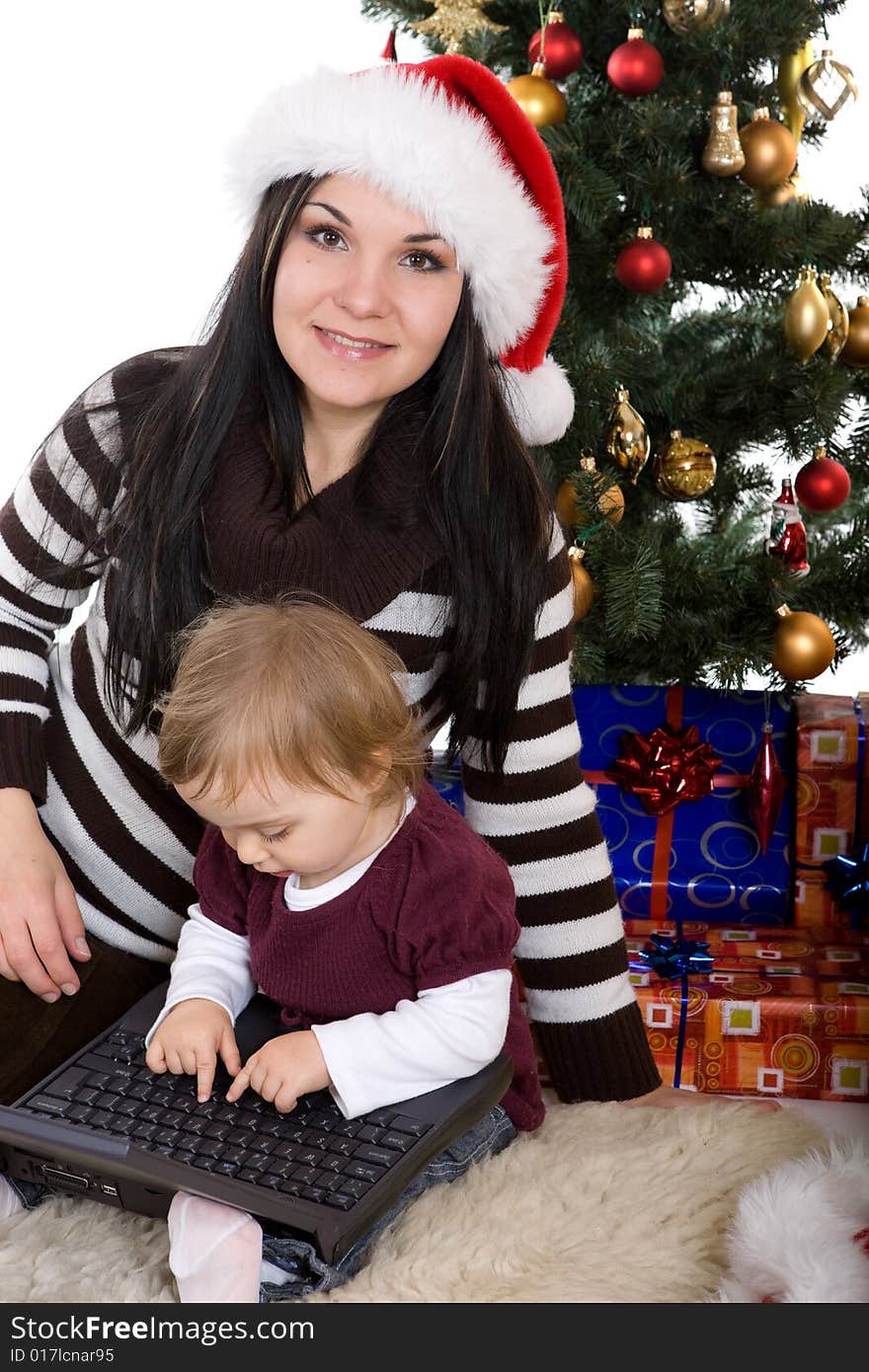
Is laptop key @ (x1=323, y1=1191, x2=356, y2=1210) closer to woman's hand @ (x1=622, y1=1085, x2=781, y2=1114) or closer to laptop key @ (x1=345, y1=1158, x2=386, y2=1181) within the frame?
laptop key @ (x1=345, y1=1158, x2=386, y2=1181)

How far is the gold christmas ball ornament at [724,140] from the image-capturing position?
1639 mm

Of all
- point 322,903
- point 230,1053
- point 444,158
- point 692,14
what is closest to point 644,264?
point 692,14

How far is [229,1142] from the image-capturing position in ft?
3.23

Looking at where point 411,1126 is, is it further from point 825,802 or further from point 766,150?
point 766,150

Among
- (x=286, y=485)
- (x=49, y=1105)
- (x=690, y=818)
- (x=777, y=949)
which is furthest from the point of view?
(x=690, y=818)

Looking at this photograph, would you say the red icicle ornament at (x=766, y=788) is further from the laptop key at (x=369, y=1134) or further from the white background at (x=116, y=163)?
the laptop key at (x=369, y=1134)

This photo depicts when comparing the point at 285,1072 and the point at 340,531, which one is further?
the point at 340,531

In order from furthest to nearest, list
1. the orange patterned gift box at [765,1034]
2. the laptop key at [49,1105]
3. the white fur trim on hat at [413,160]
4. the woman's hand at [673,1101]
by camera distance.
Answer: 1. the orange patterned gift box at [765,1034]
2. the woman's hand at [673,1101]
3. the white fur trim on hat at [413,160]
4. the laptop key at [49,1105]

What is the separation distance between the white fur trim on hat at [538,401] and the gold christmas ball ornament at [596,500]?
0.92 ft

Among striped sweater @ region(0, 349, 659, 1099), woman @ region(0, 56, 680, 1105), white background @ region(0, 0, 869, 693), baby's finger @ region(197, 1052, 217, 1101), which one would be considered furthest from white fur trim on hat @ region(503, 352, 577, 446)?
white background @ region(0, 0, 869, 693)

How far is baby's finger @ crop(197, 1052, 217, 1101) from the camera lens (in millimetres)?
1027

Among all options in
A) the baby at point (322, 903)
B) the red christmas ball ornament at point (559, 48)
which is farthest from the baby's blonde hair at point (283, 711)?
the red christmas ball ornament at point (559, 48)

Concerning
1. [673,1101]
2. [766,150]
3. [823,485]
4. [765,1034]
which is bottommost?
[765,1034]

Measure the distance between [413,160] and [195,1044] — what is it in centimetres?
70
